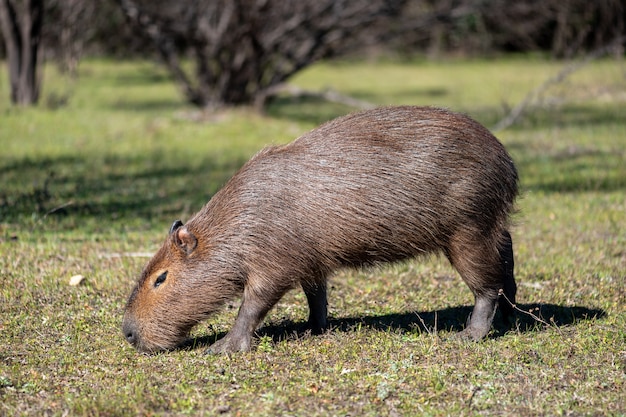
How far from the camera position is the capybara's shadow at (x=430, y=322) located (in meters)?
5.20

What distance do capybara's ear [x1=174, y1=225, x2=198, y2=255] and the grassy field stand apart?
55 centimetres

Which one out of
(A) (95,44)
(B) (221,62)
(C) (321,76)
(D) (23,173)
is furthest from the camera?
(C) (321,76)

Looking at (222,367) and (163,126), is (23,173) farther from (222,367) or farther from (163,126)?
(222,367)

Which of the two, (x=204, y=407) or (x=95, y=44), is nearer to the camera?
(x=204, y=407)

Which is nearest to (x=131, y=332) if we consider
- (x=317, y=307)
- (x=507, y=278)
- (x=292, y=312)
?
(x=317, y=307)

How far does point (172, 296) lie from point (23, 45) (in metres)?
10.5

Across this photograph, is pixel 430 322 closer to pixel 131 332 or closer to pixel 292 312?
pixel 292 312

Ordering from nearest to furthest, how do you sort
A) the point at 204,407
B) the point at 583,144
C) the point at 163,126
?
the point at 204,407 < the point at 583,144 < the point at 163,126

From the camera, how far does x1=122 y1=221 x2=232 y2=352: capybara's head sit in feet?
15.8

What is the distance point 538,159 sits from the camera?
437 inches

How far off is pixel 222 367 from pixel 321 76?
19.9 meters

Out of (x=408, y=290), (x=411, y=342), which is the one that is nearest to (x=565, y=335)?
(x=411, y=342)

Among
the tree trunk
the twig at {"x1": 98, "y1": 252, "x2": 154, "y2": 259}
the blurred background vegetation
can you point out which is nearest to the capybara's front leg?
the twig at {"x1": 98, "y1": 252, "x2": 154, "y2": 259}

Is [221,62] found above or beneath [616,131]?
above
